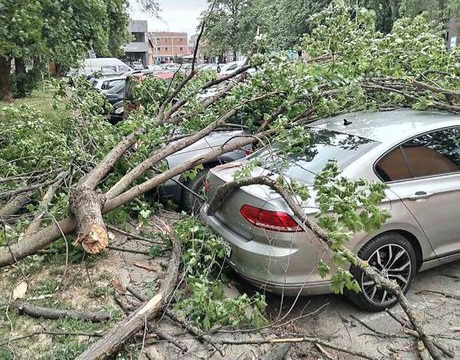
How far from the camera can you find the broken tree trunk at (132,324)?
8.86 ft

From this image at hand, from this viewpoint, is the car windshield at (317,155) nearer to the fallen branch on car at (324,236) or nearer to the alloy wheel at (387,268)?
the fallen branch on car at (324,236)

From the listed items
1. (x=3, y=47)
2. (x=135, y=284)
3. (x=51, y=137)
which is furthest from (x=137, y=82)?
(x=135, y=284)

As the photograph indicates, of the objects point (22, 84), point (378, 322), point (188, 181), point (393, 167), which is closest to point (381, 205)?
point (393, 167)

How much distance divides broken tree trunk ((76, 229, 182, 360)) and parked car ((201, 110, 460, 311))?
1.85 ft

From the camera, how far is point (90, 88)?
20.4 ft

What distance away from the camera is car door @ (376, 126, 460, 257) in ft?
12.1

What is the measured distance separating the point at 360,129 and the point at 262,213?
134 cm

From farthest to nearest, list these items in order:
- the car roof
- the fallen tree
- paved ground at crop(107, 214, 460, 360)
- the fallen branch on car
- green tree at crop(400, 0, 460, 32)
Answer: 1. green tree at crop(400, 0, 460, 32)
2. the fallen tree
3. the car roof
4. paved ground at crop(107, 214, 460, 360)
5. the fallen branch on car

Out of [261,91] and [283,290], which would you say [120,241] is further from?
[261,91]

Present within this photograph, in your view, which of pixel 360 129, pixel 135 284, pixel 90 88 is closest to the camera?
pixel 135 284

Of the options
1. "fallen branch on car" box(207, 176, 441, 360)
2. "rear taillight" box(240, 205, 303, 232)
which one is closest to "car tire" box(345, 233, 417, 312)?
"fallen branch on car" box(207, 176, 441, 360)

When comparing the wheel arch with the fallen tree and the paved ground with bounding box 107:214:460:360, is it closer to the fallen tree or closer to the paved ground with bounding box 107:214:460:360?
the paved ground with bounding box 107:214:460:360

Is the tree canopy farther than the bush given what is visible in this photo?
Yes

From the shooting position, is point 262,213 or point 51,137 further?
point 51,137
